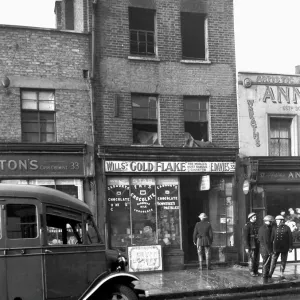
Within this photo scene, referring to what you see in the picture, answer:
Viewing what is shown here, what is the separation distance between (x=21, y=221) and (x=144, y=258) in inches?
350

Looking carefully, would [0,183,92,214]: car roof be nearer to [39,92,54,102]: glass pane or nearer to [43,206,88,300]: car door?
[43,206,88,300]: car door

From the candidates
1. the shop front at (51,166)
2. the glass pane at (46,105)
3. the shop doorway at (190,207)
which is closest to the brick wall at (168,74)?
the shop front at (51,166)

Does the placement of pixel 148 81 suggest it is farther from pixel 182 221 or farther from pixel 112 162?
pixel 182 221

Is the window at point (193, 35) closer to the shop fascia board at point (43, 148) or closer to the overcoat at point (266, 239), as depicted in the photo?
the shop fascia board at point (43, 148)

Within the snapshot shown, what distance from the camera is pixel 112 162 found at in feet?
57.5

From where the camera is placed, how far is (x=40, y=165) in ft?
55.1

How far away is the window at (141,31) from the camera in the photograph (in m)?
18.6

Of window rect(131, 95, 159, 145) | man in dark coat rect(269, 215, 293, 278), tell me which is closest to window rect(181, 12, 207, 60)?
window rect(131, 95, 159, 145)

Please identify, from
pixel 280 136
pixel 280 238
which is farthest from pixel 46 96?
pixel 280 136

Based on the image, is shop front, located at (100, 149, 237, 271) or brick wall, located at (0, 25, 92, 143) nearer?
brick wall, located at (0, 25, 92, 143)

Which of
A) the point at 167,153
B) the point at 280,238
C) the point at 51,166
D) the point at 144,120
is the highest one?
the point at 144,120

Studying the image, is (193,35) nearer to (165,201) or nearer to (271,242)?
(165,201)

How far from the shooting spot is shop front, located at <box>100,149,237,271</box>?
17672 millimetres

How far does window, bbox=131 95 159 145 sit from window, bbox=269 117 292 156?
4.28 metres
